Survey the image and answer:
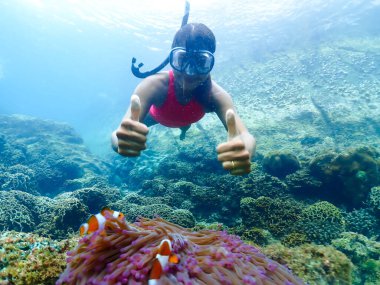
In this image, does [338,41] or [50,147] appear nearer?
[50,147]

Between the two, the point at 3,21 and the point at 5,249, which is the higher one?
the point at 3,21

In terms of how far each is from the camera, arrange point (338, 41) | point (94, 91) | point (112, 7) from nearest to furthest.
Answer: point (338, 41)
point (112, 7)
point (94, 91)

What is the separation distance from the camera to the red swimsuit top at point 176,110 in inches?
158

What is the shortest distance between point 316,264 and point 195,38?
328 centimetres

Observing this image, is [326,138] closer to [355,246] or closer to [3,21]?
[355,246]

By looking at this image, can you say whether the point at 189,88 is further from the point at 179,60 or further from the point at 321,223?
the point at 321,223

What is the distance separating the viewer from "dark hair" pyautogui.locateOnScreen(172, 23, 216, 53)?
361 centimetres

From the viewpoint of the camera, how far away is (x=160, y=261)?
64.3 inches

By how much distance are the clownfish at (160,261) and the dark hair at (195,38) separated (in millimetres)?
2779

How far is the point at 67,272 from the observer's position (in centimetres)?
181

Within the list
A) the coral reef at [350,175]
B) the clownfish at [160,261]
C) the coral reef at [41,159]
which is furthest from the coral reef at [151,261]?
the coral reef at [41,159]

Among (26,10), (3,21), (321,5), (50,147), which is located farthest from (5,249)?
(3,21)

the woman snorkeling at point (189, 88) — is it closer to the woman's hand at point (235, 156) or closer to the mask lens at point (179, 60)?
the mask lens at point (179, 60)

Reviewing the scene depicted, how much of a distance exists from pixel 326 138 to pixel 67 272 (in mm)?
12124
